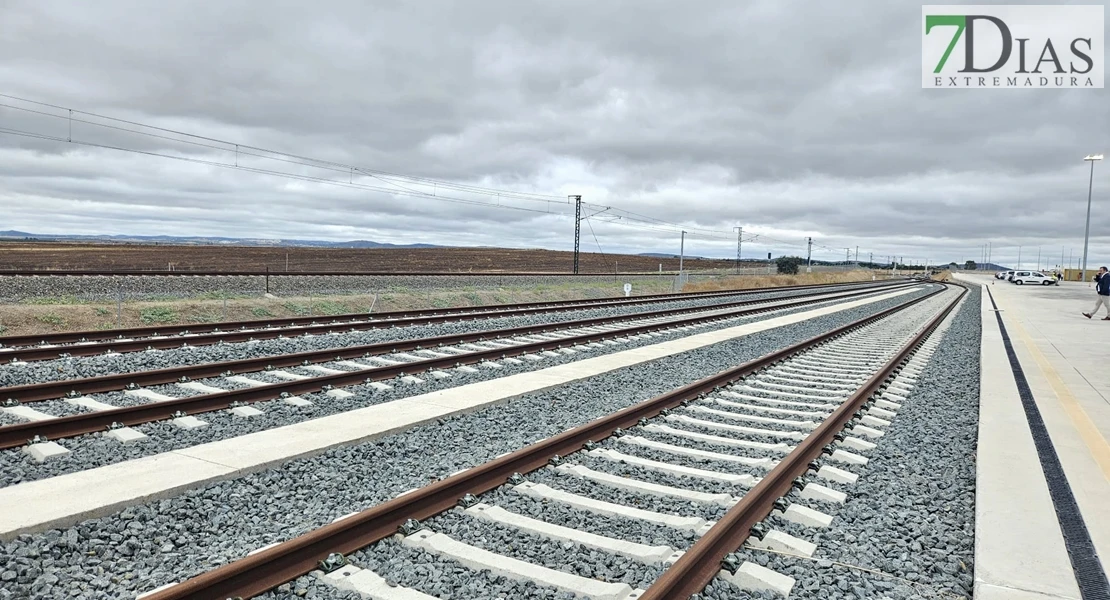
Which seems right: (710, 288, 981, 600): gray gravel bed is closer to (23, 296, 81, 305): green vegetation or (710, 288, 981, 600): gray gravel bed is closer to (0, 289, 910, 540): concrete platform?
(0, 289, 910, 540): concrete platform

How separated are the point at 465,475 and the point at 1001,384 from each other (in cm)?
989

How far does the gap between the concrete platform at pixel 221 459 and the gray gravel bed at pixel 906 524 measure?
4241 mm

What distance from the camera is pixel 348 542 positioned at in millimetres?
4418

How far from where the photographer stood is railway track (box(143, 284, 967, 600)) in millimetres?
4055

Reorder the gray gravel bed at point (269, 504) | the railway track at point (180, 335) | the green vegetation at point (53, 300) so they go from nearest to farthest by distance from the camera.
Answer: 1. the gray gravel bed at point (269, 504)
2. the railway track at point (180, 335)
3. the green vegetation at point (53, 300)

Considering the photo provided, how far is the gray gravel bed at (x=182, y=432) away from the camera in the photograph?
19.7 ft

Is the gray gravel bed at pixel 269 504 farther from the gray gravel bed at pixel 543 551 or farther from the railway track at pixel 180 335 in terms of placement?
the railway track at pixel 180 335

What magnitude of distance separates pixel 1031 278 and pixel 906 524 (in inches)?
3428

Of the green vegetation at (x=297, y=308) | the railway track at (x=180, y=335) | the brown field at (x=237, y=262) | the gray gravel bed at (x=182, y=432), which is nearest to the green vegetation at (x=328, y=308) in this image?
the green vegetation at (x=297, y=308)

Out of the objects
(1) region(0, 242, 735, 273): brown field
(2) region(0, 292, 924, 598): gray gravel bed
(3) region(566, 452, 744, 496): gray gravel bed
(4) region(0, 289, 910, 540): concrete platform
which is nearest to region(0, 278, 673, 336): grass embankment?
(1) region(0, 242, 735, 273): brown field

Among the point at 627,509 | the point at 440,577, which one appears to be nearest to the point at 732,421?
the point at 627,509

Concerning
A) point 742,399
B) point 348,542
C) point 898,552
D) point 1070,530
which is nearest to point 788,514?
point 898,552

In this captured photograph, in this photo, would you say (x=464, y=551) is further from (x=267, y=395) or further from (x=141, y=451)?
(x=267, y=395)

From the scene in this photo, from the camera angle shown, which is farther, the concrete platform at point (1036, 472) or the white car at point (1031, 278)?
the white car at point (1031, 278)
